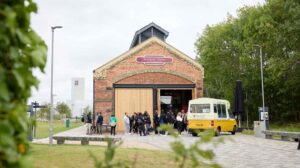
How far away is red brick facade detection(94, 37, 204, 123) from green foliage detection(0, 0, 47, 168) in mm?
29589

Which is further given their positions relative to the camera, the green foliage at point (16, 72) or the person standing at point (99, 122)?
the person standing at point (99, 122)

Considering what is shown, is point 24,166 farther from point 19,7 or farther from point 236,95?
point 236,95

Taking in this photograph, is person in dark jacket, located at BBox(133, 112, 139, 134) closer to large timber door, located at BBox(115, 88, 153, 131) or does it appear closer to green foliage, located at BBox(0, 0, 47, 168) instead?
large timber door, located at BBox(115, 88, 153, 131)

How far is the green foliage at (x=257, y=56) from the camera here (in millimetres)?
33562

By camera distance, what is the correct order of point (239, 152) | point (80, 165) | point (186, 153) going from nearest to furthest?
point (186, 153) → point (80, 165) → point (239, 152)

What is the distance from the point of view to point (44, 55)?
1858 mm

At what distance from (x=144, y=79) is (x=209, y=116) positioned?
8.62 meters

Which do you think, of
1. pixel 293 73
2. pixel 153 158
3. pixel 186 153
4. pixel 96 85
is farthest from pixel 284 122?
pixel 186 153

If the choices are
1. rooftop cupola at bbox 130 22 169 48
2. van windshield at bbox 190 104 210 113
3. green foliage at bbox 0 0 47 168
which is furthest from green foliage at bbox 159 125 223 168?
rooftop cupola at bbox 130 22 169 48

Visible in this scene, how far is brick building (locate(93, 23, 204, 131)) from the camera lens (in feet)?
103

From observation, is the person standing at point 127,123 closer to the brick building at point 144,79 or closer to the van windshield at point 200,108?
the brick building at point 144,79

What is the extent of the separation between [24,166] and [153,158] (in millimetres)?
9985

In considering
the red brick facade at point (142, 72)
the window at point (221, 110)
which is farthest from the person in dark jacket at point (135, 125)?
the window at point (221, 110)

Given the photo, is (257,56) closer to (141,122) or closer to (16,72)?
(141,122)
